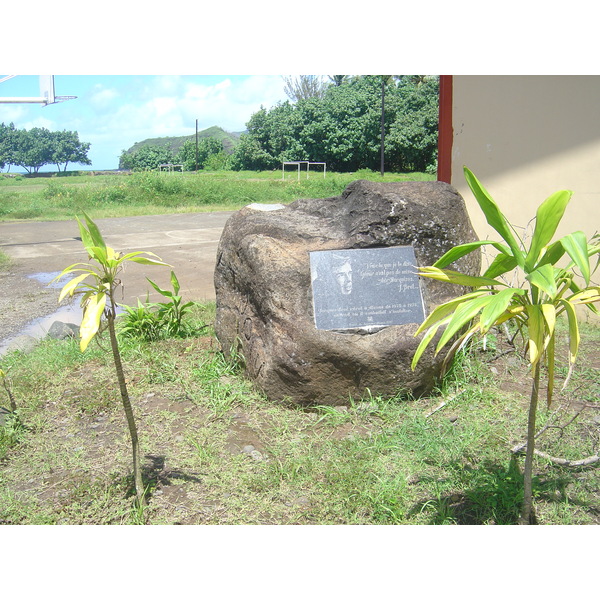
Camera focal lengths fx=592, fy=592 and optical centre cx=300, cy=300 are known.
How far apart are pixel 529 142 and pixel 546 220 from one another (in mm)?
3851

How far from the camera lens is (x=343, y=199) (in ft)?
15.0

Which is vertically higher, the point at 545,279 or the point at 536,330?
the point at 545,279

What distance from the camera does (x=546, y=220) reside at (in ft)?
6.97

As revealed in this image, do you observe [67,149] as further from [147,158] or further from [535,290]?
[535,290]

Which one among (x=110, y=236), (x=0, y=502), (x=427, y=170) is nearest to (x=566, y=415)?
(x=0, y=502)

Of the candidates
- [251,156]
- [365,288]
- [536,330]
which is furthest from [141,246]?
[251,156]

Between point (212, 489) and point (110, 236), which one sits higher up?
point (110, 236)

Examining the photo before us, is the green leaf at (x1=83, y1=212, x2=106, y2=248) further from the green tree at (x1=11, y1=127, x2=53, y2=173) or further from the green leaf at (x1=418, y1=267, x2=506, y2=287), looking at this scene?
the green tree at (x1=11, y1=127, x2=53, y2=173)

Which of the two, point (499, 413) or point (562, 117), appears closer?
point (499, 413)

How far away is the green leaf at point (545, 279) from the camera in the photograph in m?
1.95

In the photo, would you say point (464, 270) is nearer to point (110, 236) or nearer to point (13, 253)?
point (13, 253)

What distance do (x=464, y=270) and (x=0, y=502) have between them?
3201 millimetres

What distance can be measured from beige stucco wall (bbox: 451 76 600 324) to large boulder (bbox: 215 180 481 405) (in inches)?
64.7

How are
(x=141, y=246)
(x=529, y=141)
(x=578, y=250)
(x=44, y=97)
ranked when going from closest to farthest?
(x=578, y=250)
(x=529, y=141)
(x=44, y=97)
(x=141, y=246)
